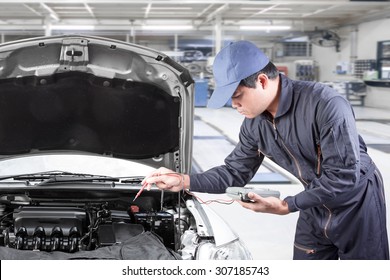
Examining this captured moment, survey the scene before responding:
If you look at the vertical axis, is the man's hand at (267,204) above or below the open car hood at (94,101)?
below

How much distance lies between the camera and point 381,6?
42.8 feet

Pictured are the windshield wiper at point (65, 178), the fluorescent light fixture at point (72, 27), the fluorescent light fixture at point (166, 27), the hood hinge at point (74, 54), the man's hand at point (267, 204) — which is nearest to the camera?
the man's hand at point (267, 204)

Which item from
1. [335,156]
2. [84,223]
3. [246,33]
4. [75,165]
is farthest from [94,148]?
[246,33]

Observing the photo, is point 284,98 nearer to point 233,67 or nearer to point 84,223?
point 233,67

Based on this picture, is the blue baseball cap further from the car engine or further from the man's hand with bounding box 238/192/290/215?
the car engine

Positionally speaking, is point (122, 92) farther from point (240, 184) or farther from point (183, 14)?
point (183, 14)

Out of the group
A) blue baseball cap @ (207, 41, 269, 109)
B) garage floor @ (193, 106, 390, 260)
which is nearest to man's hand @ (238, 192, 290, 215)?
blue baseball cap @ (207, 41, 269, 109)

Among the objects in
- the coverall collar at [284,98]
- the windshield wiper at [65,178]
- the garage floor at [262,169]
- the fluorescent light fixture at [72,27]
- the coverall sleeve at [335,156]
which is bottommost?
the garage floor at [262,169]

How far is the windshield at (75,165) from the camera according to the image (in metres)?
2.31

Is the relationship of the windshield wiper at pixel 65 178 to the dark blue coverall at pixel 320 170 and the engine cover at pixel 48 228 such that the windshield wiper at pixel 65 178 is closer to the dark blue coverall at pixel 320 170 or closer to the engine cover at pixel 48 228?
the engine cover at pixel 48 228

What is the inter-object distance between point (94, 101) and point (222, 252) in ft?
3.28

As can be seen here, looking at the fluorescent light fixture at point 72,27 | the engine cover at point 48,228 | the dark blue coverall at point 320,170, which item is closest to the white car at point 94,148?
the engine cover at point 48,228

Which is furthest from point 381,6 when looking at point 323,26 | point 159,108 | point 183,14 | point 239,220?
point 159,108

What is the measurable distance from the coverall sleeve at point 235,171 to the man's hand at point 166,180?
1.9 inches
